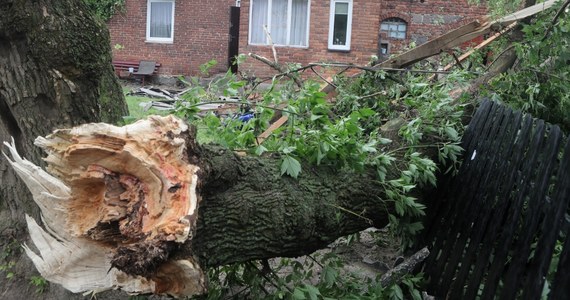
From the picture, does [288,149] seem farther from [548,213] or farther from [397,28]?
[397,28]

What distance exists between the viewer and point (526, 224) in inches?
132

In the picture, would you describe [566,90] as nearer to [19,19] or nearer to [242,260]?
[242,260]

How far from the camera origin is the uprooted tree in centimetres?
255

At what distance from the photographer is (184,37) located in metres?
21.1

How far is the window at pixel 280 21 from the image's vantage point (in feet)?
61.3

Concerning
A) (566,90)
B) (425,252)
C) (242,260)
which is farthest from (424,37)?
(242,260)

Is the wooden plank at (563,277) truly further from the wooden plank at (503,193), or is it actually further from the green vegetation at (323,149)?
the green vegetation at (323,149)

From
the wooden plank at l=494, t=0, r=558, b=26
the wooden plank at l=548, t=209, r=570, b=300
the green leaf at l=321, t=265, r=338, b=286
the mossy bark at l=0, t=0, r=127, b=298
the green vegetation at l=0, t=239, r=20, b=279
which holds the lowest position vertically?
the green vegetation at l=0, t=239, r=20, b=279

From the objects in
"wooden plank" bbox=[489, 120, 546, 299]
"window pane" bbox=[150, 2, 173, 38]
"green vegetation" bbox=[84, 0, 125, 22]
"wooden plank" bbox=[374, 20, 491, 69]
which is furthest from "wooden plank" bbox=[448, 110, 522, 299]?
"window pane" bbox=[150, 2, 173, 38]

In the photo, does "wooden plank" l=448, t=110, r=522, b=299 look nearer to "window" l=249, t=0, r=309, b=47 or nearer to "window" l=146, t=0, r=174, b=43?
"window" l=249, t=0, r=309, b=47

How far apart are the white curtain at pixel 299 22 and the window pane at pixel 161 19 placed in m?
5.07

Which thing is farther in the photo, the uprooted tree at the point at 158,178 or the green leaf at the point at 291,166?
the green leaf at the point at 291,166

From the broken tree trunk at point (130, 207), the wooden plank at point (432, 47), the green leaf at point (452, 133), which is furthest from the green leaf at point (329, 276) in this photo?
the wooden plank at point (432, 47)

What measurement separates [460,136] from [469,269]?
102 centimetres
